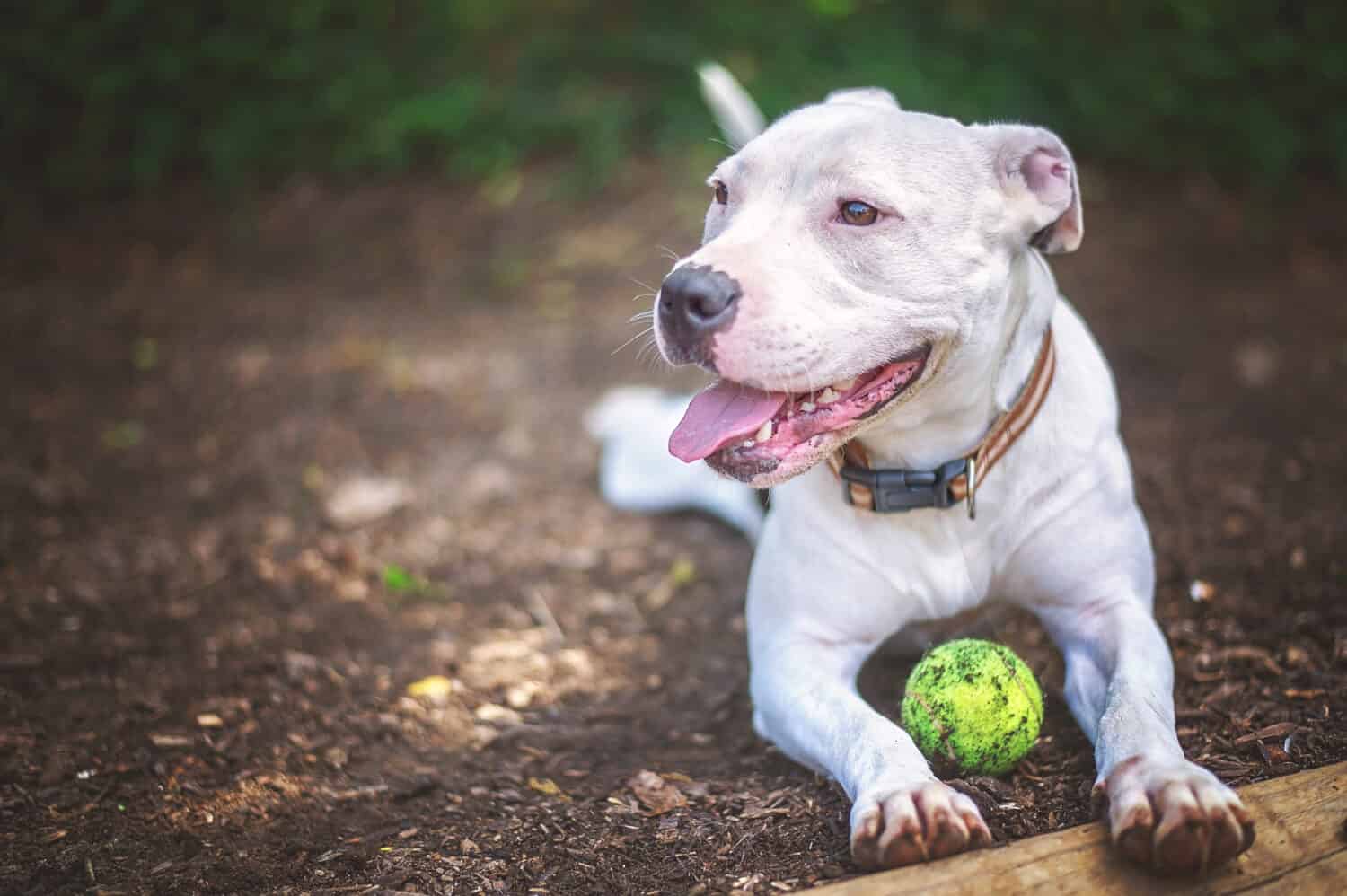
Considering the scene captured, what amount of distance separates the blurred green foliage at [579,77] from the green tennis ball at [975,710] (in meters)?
5.16

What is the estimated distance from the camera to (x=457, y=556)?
4641 millimetres

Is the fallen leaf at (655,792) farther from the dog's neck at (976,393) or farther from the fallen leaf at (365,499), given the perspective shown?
the fallen leaf at (365,499)

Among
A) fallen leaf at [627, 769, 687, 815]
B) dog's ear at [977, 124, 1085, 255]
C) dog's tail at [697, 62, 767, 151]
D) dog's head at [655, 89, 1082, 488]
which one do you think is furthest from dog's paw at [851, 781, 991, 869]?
dog's tail at [697, 62, 767, 151]

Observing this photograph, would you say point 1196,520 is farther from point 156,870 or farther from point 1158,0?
point 1158,0

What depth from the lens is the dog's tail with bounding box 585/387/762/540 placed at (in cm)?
461

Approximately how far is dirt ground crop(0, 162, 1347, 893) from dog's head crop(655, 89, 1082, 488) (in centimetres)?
85

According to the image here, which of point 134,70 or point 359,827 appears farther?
point 134,70

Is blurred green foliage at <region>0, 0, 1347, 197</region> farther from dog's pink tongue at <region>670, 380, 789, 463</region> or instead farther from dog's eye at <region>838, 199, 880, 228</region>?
dog's pink tongue at <region>670, 380, 789, 463</region>

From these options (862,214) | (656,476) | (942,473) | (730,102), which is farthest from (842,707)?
(656,476)

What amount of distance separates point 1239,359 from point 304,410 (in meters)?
4.57

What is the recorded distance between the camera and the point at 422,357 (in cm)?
651

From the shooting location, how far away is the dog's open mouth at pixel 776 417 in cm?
252

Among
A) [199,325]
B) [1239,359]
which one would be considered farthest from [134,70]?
[1239,359]

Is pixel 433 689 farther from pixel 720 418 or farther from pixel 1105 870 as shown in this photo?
pixel 1105 870
